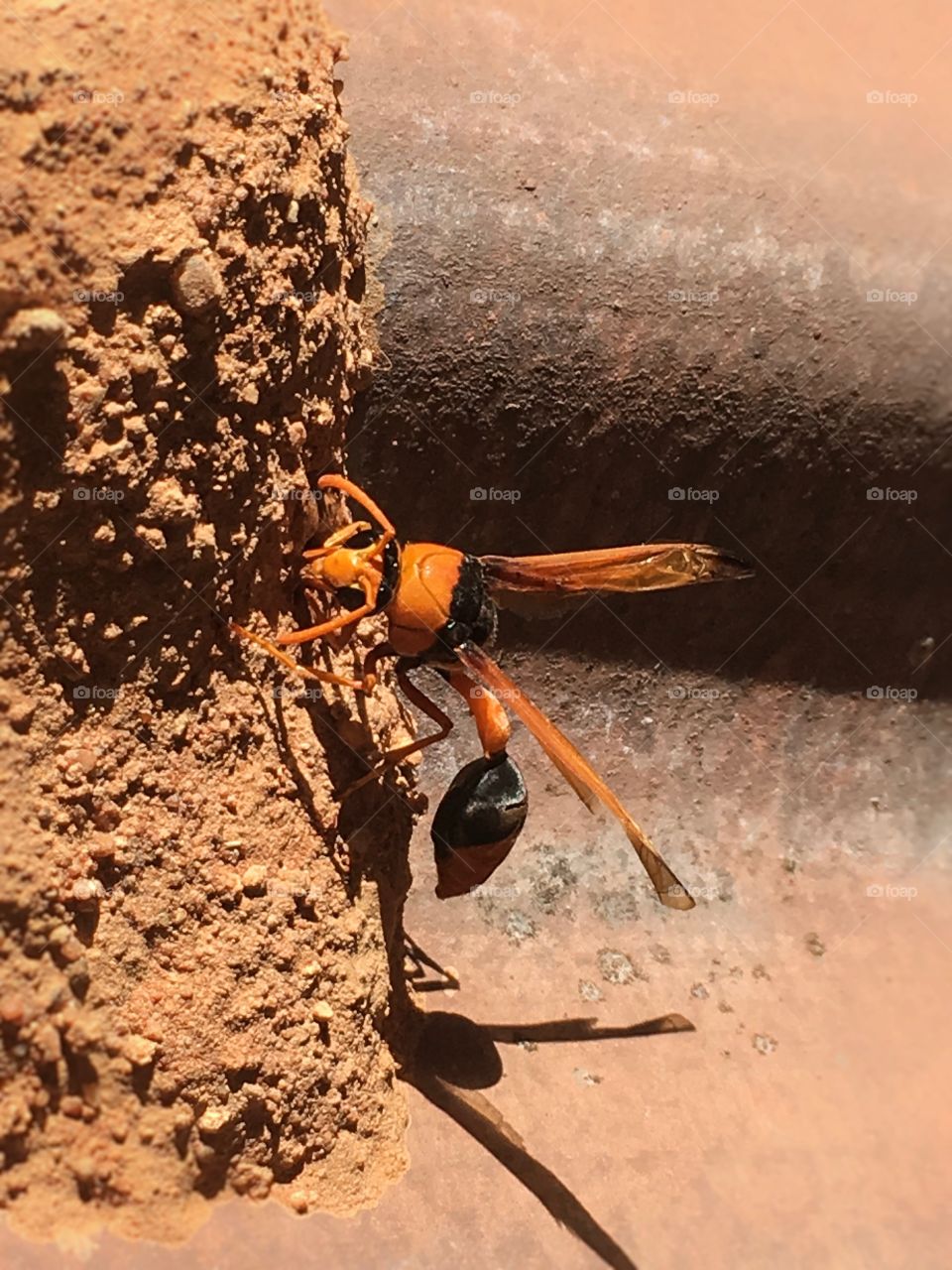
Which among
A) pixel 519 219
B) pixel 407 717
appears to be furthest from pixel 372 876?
pixel 519 219

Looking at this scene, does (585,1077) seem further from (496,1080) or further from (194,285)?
(194,285)

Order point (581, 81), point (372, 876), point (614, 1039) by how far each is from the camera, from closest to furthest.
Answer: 1. point (372, 876)
2. point (614, 1039)
3. point (581, 81)

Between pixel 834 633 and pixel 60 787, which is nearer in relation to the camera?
pixel 60 787

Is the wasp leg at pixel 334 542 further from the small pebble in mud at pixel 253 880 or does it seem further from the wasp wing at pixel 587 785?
the small pebble in mud at pixel 253 880

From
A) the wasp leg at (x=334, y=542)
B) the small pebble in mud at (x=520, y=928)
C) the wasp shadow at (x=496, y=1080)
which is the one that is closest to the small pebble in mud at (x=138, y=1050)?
the wasp shadow at (x=496, y=1080)

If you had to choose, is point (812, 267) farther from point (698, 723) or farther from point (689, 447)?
point (698, 723)

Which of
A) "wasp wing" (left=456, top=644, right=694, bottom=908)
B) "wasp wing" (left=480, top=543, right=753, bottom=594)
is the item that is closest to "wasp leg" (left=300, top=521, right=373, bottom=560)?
"wasp wing" (left=480, top=543, right=753, bottom=594)
